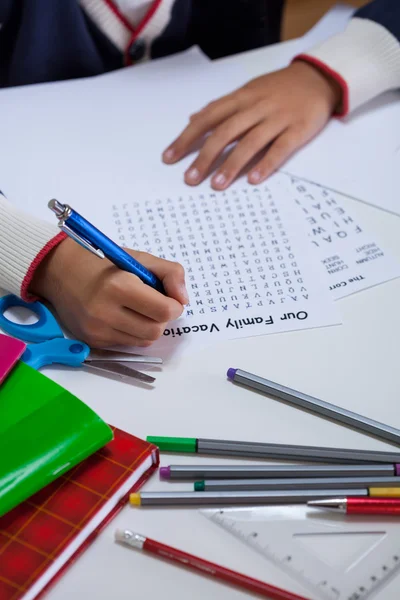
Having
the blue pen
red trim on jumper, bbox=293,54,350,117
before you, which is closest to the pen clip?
the blue pen

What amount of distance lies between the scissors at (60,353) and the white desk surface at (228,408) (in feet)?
0.04

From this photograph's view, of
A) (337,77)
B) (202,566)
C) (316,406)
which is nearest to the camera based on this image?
(202,566)

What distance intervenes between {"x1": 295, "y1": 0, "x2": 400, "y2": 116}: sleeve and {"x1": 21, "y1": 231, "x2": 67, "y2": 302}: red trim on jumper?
439 millimetres

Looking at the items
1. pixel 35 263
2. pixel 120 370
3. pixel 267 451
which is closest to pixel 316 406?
pixel 267 451

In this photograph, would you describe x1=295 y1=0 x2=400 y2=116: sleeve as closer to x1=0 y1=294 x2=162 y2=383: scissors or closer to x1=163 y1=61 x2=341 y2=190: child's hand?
x1=163 y1=61 x2=341 y2=190: child's hand

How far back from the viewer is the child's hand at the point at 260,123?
2.63 feet

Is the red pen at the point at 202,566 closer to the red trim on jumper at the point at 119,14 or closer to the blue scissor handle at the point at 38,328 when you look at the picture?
the blue scissor handle at the point at 38,328

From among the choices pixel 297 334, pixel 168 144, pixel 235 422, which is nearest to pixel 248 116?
pixel 168 144

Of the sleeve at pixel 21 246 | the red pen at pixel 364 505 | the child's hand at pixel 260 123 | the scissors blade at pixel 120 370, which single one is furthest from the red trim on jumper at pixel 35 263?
the red pen at pixel 364 505

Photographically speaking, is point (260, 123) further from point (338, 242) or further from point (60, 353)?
point (60, 353)

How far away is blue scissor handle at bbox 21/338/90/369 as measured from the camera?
574 millimetres

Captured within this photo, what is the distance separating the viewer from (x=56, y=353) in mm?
579

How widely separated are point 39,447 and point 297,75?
63 centimetres

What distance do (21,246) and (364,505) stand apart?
1.25ft
